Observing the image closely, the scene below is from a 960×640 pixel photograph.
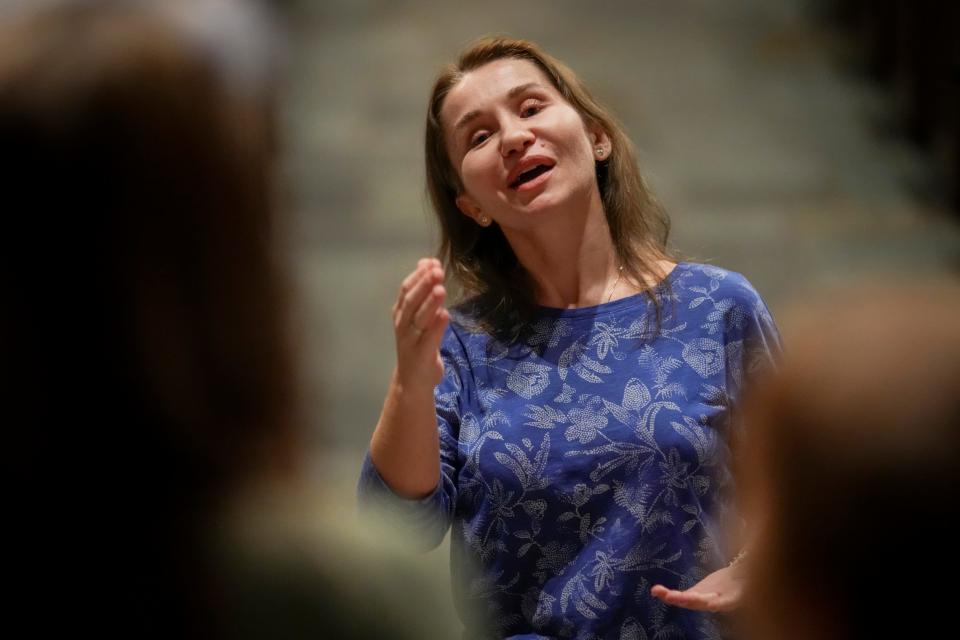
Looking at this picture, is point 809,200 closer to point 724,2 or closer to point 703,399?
point 724,2

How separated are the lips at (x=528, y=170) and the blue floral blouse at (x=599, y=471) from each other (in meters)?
0.22

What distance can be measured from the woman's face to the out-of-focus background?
5.22 ft

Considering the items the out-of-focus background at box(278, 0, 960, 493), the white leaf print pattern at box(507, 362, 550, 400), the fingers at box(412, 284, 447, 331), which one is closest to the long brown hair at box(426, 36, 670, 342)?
the white leaf print pattern at box(507, 362, 550, 400)

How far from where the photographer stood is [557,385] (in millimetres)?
1776

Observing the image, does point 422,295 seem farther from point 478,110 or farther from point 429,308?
point 478,110

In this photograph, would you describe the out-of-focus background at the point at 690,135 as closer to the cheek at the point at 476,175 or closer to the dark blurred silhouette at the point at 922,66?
the dark blurred silhouette at the point at 922,66

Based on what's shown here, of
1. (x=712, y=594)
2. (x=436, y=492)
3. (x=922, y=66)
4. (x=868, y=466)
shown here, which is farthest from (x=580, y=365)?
(x=922, y=66)

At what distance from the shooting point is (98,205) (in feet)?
2.74

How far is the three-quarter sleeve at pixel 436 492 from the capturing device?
170cm

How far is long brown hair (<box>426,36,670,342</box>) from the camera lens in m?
1.94

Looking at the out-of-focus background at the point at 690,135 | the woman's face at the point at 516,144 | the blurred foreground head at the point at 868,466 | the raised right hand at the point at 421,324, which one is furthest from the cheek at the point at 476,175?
the out-of-focus background at the point at 690,135

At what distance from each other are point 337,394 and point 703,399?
221 centimetres

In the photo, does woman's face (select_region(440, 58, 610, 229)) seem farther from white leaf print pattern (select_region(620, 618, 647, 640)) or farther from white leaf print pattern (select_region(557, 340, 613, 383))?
white leaf print pattern (select_region(620, 618, 647, 640))

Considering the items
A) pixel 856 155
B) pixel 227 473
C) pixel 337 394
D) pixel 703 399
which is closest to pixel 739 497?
pixel 703 399
